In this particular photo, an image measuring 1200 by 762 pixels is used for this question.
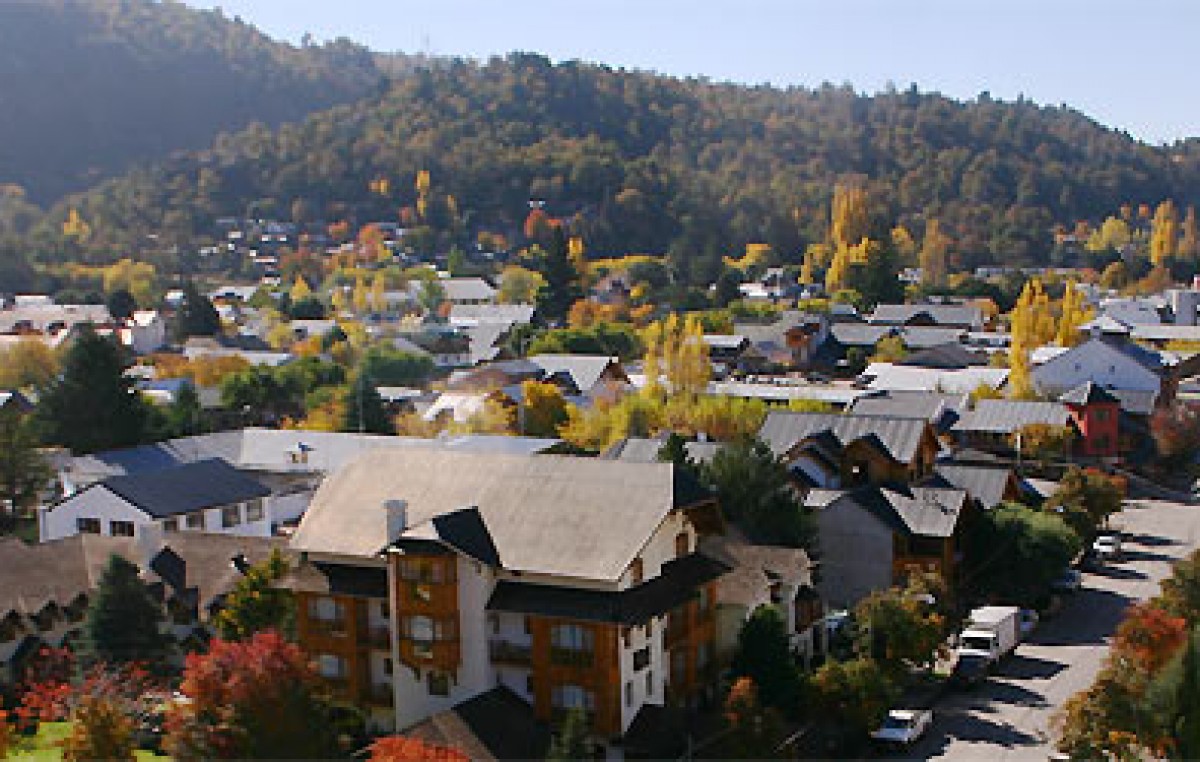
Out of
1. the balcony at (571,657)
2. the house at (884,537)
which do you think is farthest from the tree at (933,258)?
the balcony at (571,657)

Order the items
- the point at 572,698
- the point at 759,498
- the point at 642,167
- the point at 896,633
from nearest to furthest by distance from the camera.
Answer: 1. the point at 572,698
2. the point at 896,633
3. the point at 759,498
4. the point at 642,167

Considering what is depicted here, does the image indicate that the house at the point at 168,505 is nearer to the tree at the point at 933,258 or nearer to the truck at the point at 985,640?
the truck at the point at 985,640

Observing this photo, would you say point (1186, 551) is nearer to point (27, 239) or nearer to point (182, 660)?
point (182, 660)

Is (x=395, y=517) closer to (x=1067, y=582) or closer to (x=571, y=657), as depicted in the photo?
(x=571, y=657)

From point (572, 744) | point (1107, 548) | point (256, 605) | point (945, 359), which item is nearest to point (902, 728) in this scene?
point (572, 744)

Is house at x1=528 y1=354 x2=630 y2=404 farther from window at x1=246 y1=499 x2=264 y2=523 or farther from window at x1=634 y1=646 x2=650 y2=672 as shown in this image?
window at x1=634 y1=646 x2=650 y2=672

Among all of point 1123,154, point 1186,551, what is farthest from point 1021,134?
point 1186,551
